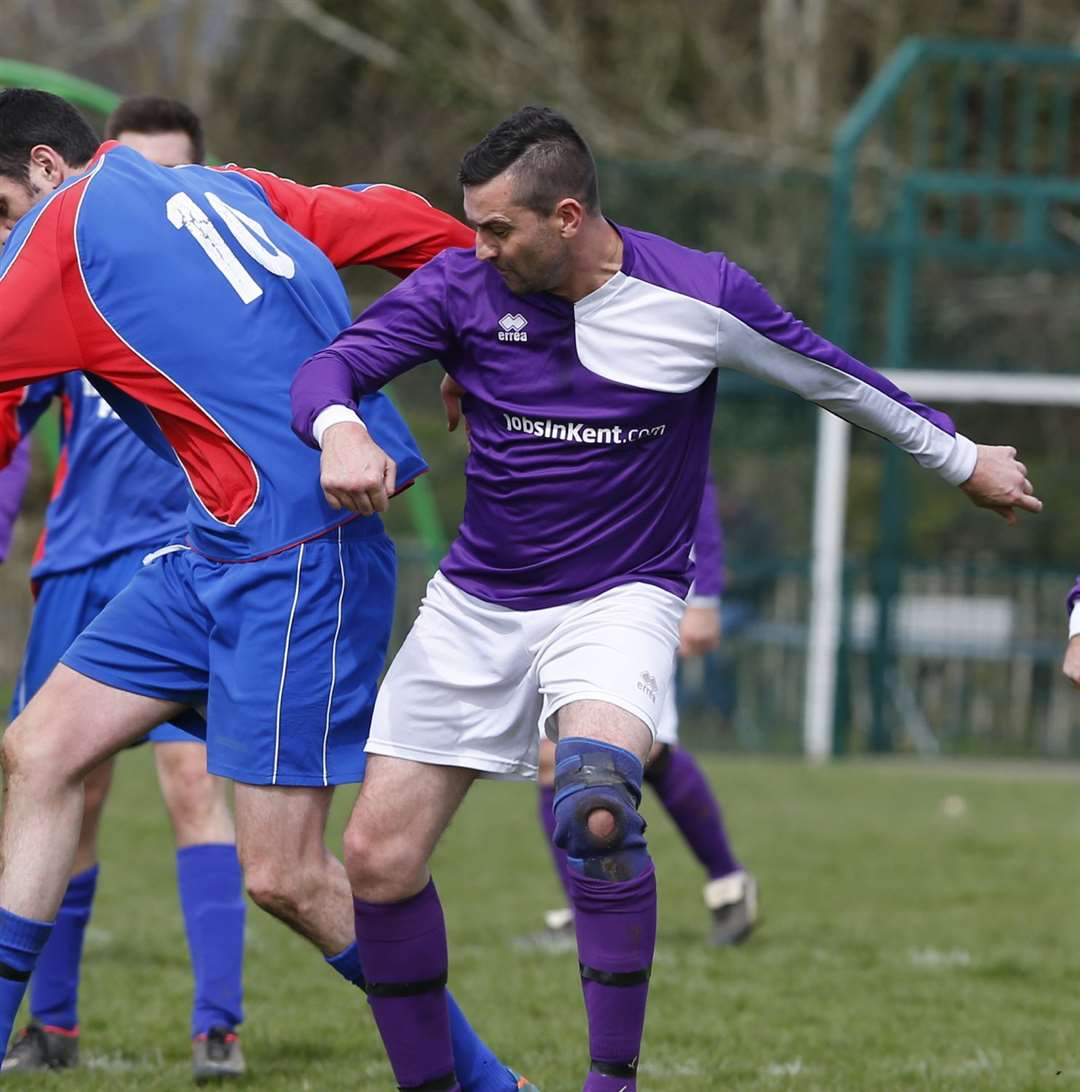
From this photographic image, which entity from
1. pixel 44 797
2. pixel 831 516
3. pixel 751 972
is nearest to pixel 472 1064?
pixel 44 797

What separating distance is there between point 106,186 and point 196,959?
78.2 inches

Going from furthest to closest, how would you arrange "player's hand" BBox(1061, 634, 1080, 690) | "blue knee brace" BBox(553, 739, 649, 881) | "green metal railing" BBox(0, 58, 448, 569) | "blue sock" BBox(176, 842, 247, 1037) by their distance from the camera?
1. "green metal railing" BBox(0, 58, 448, 569)
2. "blue sock" BBox(176, 842, 247, 1037)
3. "player's hand" BBox(1061, 634, 1080, 690)
4. "blue knee brace" BBox(553, 739, 649, 881)

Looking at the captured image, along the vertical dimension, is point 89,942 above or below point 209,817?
below

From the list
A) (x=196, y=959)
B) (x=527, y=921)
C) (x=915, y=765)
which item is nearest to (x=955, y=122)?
(x=915, y=765)

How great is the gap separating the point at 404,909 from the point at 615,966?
46 centimetres

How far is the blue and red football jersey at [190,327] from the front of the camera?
436 centimetres

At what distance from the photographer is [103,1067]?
525 cm

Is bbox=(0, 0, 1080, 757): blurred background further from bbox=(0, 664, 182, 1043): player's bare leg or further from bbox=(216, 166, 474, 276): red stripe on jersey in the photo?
bbox=(0, 664, 182, 1043): player's bare leg

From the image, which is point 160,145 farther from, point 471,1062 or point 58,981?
point 471,1062

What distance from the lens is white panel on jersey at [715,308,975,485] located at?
4289 millimetres

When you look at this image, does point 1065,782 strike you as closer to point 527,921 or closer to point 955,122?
point 955,122

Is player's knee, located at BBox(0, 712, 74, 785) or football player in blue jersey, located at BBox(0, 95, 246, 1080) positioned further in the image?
football player in blue jersey, located at BBox(0, 95, 246, 1080)

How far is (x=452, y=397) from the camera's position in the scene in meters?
4.43

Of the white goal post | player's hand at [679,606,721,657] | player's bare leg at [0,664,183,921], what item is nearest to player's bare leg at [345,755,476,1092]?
player's bare leg at [0,664,183,921]
